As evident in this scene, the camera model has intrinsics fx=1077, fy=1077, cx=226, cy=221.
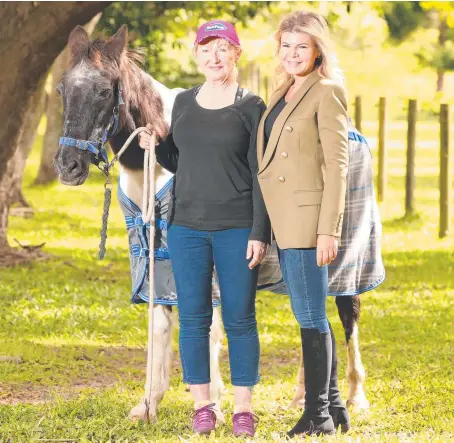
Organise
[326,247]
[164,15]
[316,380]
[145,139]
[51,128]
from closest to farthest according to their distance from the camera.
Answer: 1. [326,247]
2. [316,380]
3. [145,139]
4. [164,15]
5. [51,128]

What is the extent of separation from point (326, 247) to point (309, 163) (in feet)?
1.24

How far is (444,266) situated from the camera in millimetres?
11023

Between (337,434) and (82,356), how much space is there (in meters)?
2.80

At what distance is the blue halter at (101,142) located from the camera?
5.09m

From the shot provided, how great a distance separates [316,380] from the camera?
16.3 ft

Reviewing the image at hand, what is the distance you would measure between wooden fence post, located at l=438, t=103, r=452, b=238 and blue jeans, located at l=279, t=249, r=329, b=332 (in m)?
8.04

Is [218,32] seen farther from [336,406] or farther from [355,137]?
[336,406]

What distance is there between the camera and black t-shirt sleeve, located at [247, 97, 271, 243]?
15.9ft

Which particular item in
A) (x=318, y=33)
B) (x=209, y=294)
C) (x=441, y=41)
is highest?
(x=441, y=41)

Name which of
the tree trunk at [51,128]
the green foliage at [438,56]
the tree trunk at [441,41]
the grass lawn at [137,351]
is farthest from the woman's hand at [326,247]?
the tree trunk at [441,41]

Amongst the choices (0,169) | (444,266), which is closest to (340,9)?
(444,266)

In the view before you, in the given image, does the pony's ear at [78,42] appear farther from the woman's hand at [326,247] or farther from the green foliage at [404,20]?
the green foliage at [404,20]

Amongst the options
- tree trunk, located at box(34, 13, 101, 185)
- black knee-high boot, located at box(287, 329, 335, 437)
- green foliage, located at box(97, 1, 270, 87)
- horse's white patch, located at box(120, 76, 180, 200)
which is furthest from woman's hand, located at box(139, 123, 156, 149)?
tree trunk, located at box(34, 13, 101, 185)

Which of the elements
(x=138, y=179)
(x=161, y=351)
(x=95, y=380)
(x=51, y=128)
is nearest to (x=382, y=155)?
(x=51, y=128)
